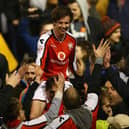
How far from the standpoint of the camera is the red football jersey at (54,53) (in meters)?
8.34

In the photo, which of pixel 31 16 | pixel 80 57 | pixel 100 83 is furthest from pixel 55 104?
pixel 31 16

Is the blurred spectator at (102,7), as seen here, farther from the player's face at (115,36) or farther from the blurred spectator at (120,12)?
the player's face at (115,36)

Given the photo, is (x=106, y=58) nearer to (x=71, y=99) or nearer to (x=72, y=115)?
(x=71, y=99)

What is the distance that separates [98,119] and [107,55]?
761mm

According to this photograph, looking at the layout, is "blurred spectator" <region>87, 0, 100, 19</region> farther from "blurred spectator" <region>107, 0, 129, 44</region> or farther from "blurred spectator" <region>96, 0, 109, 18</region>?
Result: "blurred spectator" <region>96, 0, 109, 18</region>

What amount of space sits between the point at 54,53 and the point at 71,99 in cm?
144

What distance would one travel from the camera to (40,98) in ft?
26.9

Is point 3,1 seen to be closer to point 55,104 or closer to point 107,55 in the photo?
point 107,55

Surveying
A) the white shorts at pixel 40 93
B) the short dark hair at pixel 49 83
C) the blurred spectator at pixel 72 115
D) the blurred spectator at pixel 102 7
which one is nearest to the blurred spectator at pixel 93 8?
the blurred spectator at pixel 102 7

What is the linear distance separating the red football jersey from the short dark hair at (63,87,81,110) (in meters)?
1.15

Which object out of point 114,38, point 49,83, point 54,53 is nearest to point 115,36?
point 114,38

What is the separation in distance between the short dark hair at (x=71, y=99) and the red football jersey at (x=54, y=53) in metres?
1.15

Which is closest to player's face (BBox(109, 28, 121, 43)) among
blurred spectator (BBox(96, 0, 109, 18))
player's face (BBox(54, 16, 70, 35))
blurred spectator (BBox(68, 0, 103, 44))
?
blurred spectator (BBox(68, 0, 103, 44))

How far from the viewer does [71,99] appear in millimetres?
7121
